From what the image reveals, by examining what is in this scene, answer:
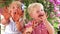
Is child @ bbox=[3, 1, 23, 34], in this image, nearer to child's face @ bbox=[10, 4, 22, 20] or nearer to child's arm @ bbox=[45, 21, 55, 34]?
child's face @ bbox=[10, 4, 22, 20]

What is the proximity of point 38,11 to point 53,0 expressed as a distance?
141mm

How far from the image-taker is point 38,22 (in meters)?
1.44

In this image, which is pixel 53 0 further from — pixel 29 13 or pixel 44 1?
pixel 29 13

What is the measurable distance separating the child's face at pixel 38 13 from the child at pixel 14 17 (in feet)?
0.32

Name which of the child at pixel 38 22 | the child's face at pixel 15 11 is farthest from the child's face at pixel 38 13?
the child's face at pixel 15 11

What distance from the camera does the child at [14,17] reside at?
4.71 feet

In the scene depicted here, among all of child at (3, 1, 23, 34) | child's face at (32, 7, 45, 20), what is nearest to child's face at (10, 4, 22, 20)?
child at (3, 1, 23, 34)

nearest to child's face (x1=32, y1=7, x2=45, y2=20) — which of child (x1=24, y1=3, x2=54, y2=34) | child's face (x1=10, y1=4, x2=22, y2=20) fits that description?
child (x1=24, y1=3, x2=54, y2=34)

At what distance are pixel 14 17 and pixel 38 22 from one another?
0.60 feet

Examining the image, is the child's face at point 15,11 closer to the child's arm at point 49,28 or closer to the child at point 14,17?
the child at point 14,17

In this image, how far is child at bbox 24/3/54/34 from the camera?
143 cm

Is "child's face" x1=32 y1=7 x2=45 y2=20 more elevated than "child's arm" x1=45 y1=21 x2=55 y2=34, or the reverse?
"child's face" x1=32 y1=7 x2=45 y2=20

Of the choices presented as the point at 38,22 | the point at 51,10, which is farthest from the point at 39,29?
the point at 51,10

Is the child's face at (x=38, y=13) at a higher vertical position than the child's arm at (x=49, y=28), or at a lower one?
higher
